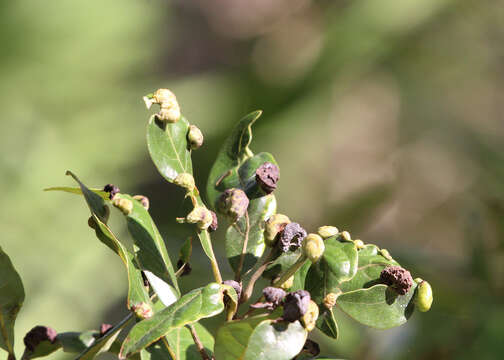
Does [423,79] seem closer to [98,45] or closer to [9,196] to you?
[98,45]

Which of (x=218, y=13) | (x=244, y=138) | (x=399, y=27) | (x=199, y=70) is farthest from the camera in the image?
(x=218, y=13)

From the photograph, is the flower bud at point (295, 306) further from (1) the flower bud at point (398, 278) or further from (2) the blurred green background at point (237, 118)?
(2) the blurred green background at point (237, 118)

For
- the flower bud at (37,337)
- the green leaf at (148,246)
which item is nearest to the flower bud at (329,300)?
the green leaf at (148,246)

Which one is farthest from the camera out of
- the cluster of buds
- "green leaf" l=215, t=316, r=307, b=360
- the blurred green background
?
the blurred green background

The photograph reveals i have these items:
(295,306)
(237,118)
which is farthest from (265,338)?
(237,118)

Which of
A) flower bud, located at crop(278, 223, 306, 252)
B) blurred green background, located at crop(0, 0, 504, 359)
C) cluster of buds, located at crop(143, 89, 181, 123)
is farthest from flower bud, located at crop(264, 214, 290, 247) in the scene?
blurred green background, located at crop(0, 0, 504, 359)

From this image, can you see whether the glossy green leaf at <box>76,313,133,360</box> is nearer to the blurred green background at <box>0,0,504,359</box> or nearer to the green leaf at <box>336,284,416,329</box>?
the green leaf at <box>336,284,416,329</box>


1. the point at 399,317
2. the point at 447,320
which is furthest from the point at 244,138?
the point at 447,320
